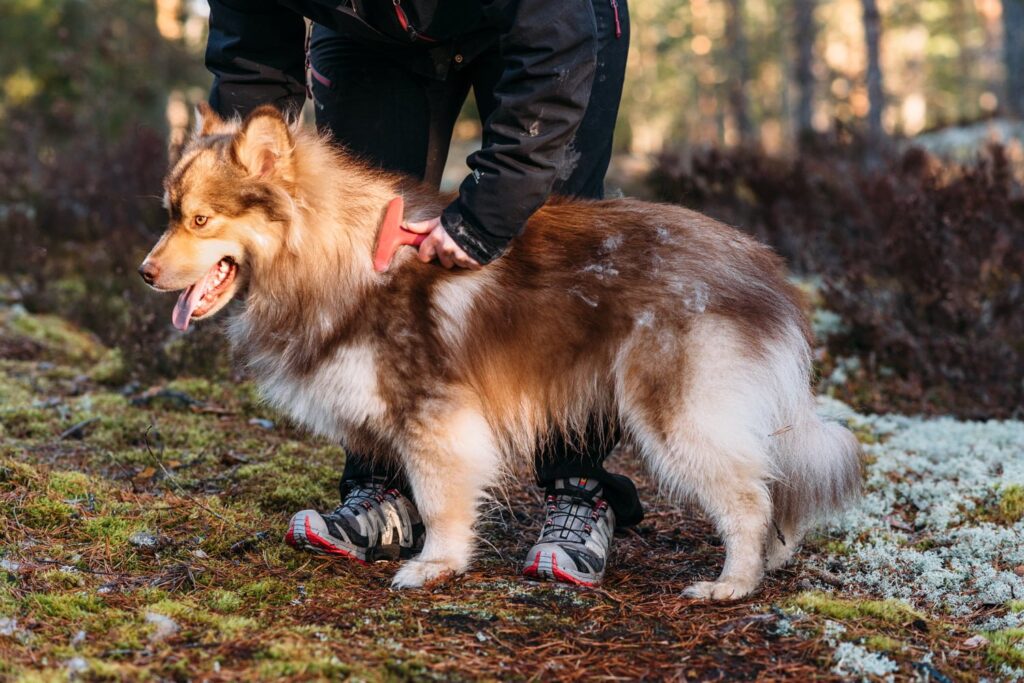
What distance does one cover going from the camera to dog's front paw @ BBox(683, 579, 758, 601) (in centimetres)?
304

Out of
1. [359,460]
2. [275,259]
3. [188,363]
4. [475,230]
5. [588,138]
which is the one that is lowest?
[188,363]

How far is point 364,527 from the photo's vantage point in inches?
134

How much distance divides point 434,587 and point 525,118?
1578 millimetres

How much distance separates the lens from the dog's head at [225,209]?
3090 mm

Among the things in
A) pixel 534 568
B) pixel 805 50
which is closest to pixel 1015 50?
pixel 805 50

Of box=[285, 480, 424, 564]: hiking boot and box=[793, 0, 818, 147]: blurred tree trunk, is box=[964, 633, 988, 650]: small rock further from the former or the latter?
box=[793, 0, 818, 147]: blurred tree trunk

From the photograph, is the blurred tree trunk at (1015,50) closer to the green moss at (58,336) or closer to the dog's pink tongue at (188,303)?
the green moss at (58,336)

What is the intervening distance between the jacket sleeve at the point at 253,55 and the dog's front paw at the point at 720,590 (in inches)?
93.3

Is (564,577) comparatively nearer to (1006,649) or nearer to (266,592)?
(266,592)

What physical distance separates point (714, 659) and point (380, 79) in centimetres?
246

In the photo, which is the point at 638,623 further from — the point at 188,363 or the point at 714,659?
the point at 188,363

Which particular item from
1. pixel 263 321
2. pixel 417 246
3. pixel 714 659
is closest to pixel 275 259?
pixel 263 321

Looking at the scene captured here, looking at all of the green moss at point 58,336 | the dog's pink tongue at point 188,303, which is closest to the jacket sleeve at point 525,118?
the dog's pink tongue at point 188,303

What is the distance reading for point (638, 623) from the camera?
2807 mm
